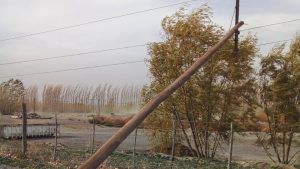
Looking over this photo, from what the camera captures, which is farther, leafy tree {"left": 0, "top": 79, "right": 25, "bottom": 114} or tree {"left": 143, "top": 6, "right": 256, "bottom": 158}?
leafy tree {"left": 0, "top": 79, "right": 25, "bottom": 114}

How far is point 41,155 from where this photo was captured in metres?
18.2

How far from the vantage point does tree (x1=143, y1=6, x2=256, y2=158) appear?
18297mm

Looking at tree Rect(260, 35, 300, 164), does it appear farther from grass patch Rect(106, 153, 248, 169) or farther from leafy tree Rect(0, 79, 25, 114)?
leafy tree Rect(0, 79, 25, 114)

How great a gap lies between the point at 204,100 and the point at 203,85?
1.95 feet

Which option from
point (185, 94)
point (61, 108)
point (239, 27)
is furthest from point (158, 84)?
point (61, 108)

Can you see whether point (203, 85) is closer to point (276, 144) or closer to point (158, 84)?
point (158, 84)

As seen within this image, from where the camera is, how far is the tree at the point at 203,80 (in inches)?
720

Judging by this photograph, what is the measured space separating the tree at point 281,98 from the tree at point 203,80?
0.61 metres

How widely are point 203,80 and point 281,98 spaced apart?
2977 mm

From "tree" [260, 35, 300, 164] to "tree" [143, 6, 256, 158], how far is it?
0.61 meters

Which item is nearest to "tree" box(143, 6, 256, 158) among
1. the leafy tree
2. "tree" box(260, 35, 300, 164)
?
"tree" box(260, 35, 300, 164)

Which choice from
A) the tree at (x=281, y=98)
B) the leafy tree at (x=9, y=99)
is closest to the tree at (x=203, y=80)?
the tree at (x=281, y=98)

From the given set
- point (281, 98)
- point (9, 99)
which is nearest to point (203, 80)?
point (281, 98)

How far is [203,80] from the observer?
60.8 ft
